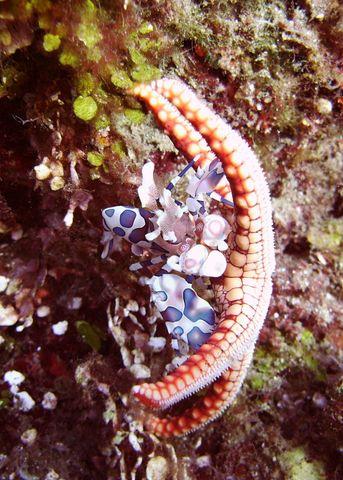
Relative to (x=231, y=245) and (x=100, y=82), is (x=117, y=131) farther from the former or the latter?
(x=231, y=245)

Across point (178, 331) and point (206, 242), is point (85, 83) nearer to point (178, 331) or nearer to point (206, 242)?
point (206, 242)

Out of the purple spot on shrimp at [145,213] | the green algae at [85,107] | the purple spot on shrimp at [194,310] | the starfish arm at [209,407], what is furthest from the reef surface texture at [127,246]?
the purple spot on shrimp at [194,310]

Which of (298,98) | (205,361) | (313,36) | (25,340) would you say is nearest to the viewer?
(205,361)

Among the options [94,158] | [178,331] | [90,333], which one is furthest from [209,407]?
[94,158]

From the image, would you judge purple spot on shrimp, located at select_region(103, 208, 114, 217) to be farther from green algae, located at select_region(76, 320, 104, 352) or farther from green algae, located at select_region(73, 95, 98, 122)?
green algae, located at select_region(76, 320, 104, 352)

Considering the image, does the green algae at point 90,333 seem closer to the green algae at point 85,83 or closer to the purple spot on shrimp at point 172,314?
the purple spot on shrimp at point 172,314

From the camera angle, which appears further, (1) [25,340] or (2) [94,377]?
(1) [25,340]

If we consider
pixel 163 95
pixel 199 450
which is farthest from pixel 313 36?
pixel 199 450

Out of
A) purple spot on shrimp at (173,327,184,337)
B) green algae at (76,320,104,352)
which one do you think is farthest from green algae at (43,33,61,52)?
green algae at (76,320,104,352)
